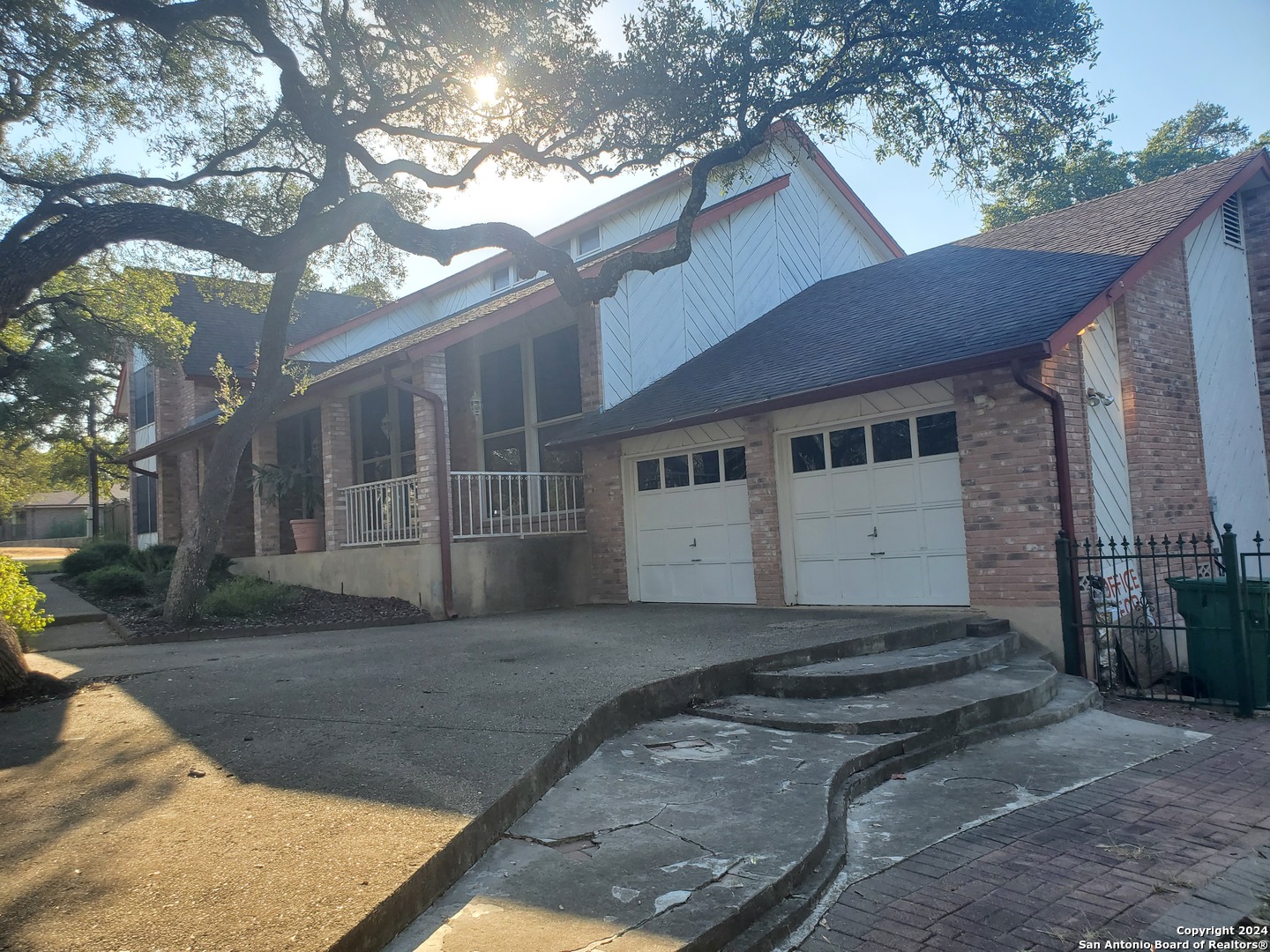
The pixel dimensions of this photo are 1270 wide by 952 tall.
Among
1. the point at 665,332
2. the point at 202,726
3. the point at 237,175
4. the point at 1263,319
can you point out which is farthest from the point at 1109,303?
the point at 237,175

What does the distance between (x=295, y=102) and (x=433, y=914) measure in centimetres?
1005

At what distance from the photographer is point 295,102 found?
33.9ft

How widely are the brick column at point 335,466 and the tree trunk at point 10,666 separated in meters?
7.61

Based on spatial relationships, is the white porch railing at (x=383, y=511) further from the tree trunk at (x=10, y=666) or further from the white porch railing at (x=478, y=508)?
the tree trunk at (x=10, y=666)

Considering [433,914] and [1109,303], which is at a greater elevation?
[1109,303]

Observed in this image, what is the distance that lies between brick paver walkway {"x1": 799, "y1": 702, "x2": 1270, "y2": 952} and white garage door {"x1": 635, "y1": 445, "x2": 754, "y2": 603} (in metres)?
6.14

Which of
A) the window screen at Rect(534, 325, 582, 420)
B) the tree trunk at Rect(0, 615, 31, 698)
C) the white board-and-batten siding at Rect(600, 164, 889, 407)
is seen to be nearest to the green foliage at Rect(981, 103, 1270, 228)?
the white board-and-batten siding at Rect(600, 164, 889, 407)

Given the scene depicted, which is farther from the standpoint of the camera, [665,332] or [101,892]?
[665,332]

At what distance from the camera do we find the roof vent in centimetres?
1102

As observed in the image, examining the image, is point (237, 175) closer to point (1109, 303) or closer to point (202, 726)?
point (202, 726)

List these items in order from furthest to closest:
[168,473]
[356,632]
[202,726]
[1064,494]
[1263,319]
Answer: [168,473] < [1263,319] < [356,632] < [1064,494] < [202,726]

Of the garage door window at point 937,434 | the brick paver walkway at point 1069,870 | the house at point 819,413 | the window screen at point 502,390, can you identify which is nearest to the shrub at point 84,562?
the house at point 819,413

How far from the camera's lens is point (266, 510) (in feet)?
51.6

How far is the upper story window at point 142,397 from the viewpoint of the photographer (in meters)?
25.3
